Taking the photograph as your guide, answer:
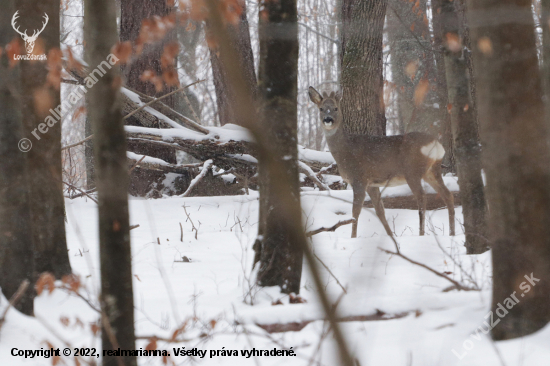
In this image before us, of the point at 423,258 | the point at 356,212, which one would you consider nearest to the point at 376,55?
the point at 356,212

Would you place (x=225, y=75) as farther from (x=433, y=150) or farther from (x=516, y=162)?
(x=516, y=162)

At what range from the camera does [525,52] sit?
259 cm

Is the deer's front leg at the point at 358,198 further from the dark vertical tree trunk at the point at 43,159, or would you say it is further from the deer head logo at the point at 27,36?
the deer head logo at the point at 27,36

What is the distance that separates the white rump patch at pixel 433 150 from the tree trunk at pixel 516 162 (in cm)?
552

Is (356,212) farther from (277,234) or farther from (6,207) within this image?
(6,207)

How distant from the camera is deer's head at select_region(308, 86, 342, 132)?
8.34 metres

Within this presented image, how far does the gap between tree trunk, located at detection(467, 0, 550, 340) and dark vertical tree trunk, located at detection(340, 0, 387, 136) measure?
25.0 feet

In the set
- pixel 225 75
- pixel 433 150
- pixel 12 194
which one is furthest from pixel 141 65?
pixel 12 194

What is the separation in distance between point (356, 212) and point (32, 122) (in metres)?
4.91

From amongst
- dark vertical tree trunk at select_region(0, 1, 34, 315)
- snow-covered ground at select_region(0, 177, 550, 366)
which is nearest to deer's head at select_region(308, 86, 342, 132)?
snow-covered ground at select_region(0, 177, 550, 366)

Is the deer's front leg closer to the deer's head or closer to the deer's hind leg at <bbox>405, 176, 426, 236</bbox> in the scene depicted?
the deer's hind leg at <bbox>405, 176, 426, 236</bbox>

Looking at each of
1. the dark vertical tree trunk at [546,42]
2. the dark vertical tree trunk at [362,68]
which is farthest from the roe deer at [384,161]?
the dark vertical tree trunk at [546,42]

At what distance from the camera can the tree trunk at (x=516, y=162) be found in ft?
8.37

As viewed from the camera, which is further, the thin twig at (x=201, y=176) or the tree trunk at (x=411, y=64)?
the tree trunk at (x=411, y=64)
